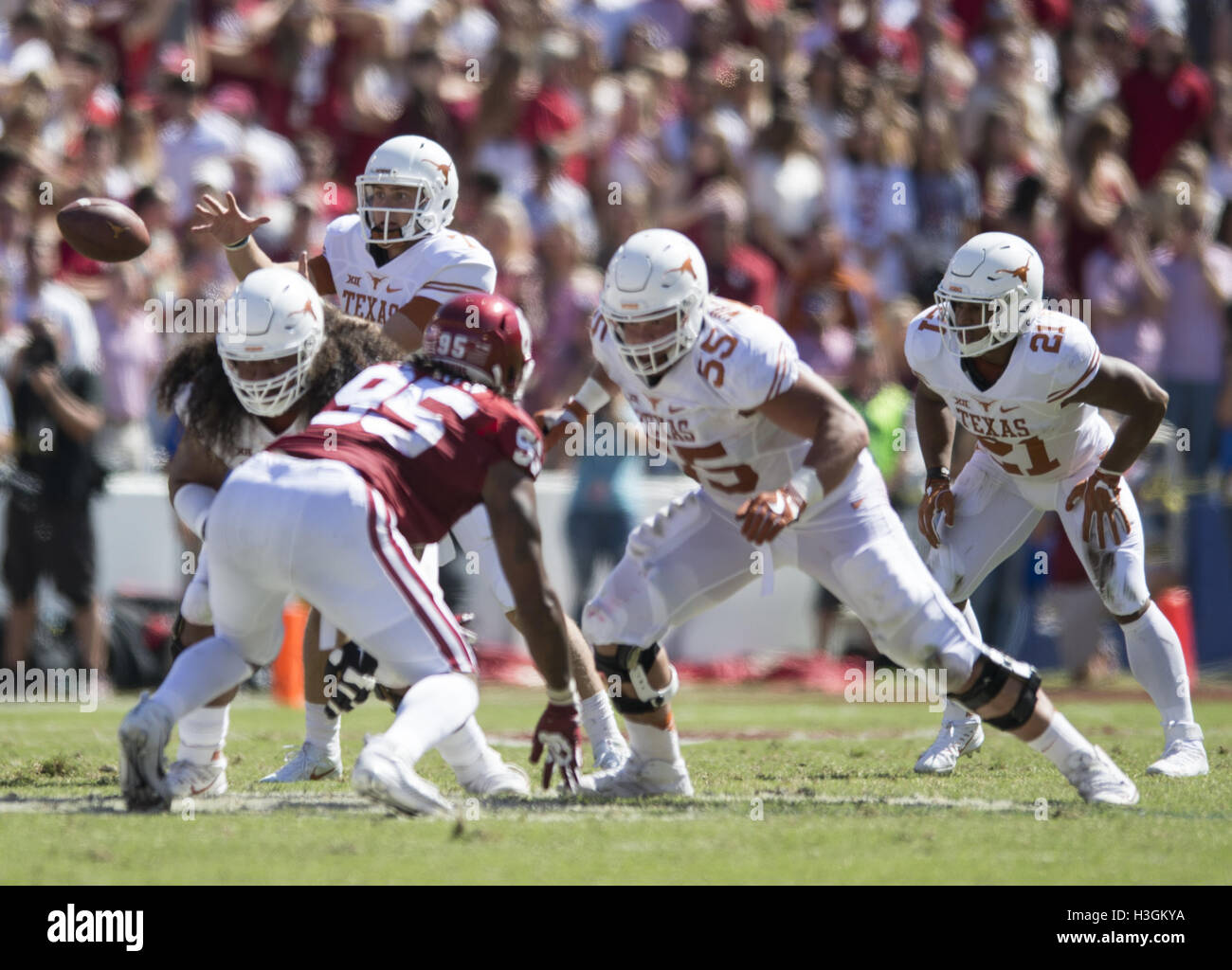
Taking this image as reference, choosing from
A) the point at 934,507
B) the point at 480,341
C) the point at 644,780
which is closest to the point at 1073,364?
the point at 934,507

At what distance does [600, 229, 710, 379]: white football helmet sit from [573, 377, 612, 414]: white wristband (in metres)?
0.64

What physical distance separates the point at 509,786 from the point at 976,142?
8868mm

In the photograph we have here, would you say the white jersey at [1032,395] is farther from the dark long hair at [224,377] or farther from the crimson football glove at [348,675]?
the crimson football glove at [348,675]

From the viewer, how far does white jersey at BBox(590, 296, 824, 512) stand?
5391 millimetres

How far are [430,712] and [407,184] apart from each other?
8.82 feet

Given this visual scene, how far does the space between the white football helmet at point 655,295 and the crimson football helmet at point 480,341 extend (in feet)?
1.04

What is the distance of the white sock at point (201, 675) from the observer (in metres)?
4.96

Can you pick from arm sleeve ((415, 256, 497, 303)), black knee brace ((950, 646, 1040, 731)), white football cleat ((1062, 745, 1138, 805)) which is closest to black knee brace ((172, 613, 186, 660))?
arm sleeve ((415, 256, 497, 303))

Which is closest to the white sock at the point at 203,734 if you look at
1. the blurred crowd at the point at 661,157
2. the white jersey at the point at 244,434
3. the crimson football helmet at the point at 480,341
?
the white jersey at the point at 244,434

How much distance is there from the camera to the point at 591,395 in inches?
243

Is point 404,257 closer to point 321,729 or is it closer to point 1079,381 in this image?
point 321,729

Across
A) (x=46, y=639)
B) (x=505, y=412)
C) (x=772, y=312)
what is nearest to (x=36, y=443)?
(x=46, y=639)

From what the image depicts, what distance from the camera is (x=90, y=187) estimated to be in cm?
1098
